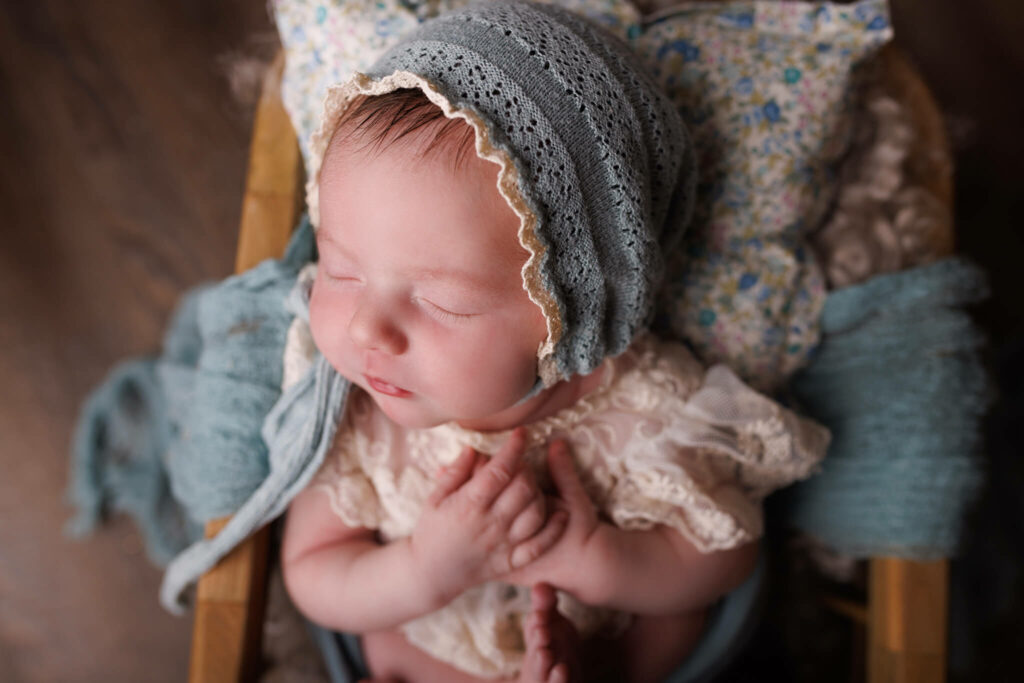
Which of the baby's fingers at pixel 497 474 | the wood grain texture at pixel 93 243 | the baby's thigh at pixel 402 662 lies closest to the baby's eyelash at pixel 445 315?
the baby's fingers at pixel 497 474

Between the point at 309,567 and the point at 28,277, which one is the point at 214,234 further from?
the point at 309,567


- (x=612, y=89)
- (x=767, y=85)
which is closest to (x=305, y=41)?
(x=612, y=89)

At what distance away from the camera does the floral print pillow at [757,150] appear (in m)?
0.98

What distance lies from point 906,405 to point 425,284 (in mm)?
677

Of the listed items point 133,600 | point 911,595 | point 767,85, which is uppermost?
point 767,85

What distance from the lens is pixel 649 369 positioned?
3.10 ft

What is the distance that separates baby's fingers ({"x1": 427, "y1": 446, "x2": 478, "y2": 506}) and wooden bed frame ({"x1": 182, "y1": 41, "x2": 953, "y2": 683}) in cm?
25

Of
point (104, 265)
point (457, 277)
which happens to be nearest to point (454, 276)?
point (457, 277)

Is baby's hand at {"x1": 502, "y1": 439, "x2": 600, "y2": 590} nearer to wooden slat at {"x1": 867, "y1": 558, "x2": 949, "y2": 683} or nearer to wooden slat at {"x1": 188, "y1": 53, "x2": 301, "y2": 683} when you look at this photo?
wooden slat at {"x1": 188, "y1": 53, "x2": 301, "y2": 683}

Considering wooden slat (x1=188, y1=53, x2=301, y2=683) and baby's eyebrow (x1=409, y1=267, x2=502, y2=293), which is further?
wooden slat (x1=188, y1=53, x2=301, y2=683)

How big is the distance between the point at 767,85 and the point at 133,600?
55.2 inches

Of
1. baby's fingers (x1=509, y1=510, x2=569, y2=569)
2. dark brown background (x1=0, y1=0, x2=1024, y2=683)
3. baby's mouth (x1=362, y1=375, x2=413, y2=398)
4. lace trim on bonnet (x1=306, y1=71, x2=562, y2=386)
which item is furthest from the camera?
dark brown background (x1=0, y1=0, x2=1024, y2=683)

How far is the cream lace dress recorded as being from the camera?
920mm

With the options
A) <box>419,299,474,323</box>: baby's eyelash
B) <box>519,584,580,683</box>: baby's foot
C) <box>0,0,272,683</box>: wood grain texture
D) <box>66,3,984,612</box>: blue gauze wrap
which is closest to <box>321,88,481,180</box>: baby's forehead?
<box>419,299,474,323</box>: baby's eyelash
